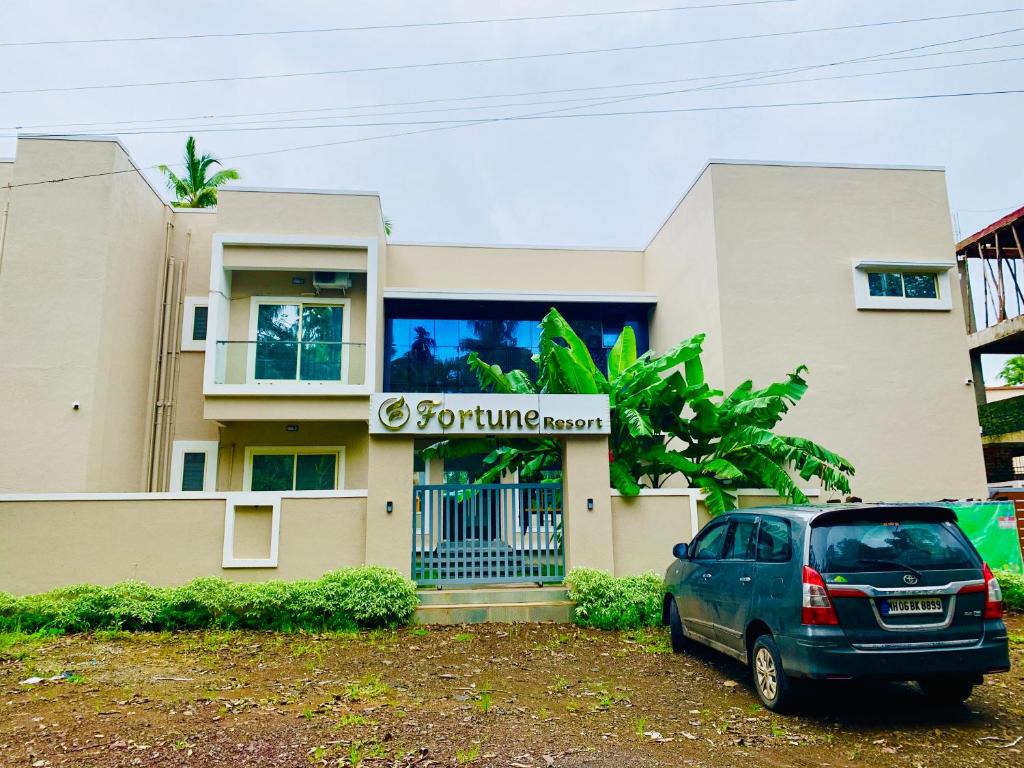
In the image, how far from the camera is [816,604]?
5254mm

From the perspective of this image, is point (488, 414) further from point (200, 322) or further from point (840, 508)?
point (200, 322)

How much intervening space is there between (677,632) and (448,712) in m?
3.14

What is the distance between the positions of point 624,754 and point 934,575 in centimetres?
268

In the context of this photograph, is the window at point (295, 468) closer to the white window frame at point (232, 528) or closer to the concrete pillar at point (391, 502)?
the white window frame at point (232, 528)

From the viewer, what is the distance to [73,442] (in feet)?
39.8

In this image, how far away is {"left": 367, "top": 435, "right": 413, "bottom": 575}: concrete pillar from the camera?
9.78m

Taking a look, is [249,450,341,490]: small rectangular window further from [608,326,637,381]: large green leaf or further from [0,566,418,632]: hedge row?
[608,326,637,381]: large green leaf

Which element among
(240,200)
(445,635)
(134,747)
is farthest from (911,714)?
(240,200)

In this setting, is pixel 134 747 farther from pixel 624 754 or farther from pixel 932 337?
pixel 932 337

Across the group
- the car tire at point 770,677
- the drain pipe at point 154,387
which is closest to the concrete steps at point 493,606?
the car tire at point 770,677

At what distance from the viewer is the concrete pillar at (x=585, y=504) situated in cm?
1006

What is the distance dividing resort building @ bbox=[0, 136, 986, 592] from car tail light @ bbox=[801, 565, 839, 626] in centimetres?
488

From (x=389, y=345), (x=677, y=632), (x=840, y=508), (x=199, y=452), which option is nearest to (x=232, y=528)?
(x=199, y=452)

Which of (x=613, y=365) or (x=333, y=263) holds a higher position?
(x=333, y=263)
